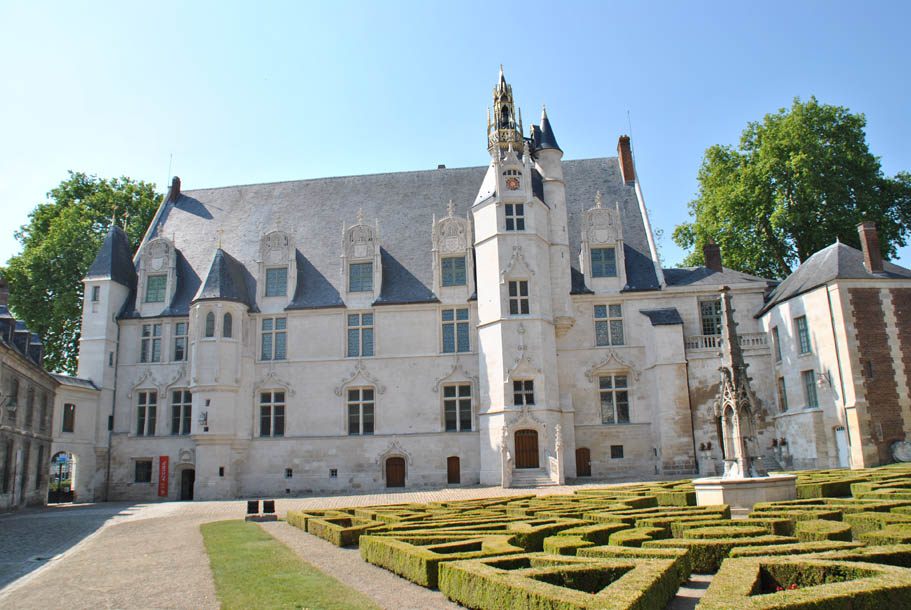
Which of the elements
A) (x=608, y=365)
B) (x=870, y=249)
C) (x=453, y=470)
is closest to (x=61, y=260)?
(x=453, y=470)

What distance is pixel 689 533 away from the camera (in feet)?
36.0

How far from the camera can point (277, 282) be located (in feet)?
121

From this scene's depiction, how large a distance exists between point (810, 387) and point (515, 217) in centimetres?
1502

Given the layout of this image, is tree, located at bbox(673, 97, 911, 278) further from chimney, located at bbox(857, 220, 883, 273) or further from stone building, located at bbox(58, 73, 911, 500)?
chimney, located at bbox(857, 220, 883, 273)

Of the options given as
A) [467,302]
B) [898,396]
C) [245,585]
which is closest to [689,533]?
[245,585]

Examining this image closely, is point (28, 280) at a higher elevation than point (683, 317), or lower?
higher

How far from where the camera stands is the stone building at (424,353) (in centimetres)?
3234

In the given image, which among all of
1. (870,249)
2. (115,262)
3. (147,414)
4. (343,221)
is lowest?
(147,414)

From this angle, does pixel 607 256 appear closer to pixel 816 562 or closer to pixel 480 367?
pixel 480 367

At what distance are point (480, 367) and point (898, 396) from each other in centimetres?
1715

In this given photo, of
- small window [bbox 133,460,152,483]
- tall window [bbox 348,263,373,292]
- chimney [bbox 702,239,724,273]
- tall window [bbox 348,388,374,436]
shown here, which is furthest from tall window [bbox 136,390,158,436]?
chimney [bbox 702,239,724,273]

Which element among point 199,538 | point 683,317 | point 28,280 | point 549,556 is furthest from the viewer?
point 28,280

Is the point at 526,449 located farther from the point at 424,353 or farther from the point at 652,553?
the point at 652,553

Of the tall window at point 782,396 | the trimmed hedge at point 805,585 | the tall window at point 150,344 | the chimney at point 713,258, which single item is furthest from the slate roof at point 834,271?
the tall window at point 150,344
